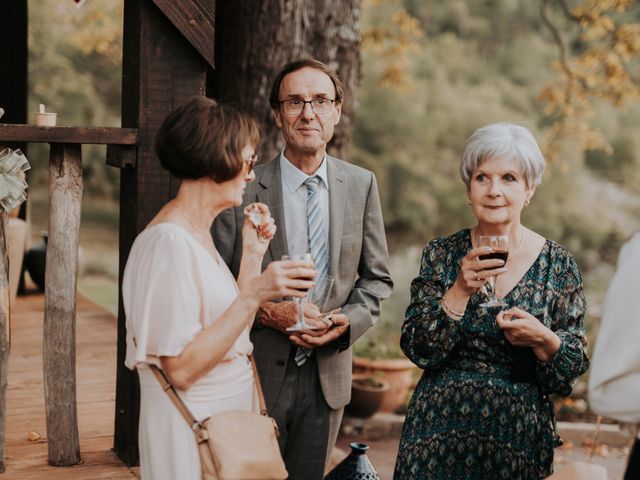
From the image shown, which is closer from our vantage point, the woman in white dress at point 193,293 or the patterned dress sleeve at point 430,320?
the woman in white dress at point 193,293

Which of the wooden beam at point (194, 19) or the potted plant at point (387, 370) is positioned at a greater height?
the wooden beam at point (194, 19)

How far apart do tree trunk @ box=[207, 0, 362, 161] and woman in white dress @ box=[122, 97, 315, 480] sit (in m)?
2.76

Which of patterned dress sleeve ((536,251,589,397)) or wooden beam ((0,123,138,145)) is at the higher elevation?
wooden beam ((0,123,138,145))

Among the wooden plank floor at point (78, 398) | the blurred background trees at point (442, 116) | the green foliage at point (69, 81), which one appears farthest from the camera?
the blurred background trees at point (442, 116)

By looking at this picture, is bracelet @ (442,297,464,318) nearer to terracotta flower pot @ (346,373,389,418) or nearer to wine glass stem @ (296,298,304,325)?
wine glass stem @ (296,298,304,325)

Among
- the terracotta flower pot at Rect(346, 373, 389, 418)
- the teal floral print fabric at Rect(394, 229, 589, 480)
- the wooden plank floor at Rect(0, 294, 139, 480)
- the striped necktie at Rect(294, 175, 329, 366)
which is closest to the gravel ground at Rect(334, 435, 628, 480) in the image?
the terracotta flower pot at Rect(346, 373, 389, 418)

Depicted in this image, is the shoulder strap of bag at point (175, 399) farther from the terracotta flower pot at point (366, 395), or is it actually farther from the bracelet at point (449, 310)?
the terracotta flower pot at point (366, 395)

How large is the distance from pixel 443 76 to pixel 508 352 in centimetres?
1884

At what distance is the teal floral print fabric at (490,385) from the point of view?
2801mm

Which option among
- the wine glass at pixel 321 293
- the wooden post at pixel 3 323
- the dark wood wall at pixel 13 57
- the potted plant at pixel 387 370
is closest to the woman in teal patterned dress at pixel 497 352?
the wine glass at pixel 321 293

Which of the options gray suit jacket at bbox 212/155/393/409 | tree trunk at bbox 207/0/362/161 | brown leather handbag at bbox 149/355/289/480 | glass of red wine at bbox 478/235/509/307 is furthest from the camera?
tree trunk at bbox 207/0/362/161

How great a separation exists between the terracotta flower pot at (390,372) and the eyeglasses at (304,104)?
4.11 m

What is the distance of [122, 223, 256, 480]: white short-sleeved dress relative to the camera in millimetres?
2379

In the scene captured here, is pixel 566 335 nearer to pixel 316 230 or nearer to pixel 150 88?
pixel 316 230
